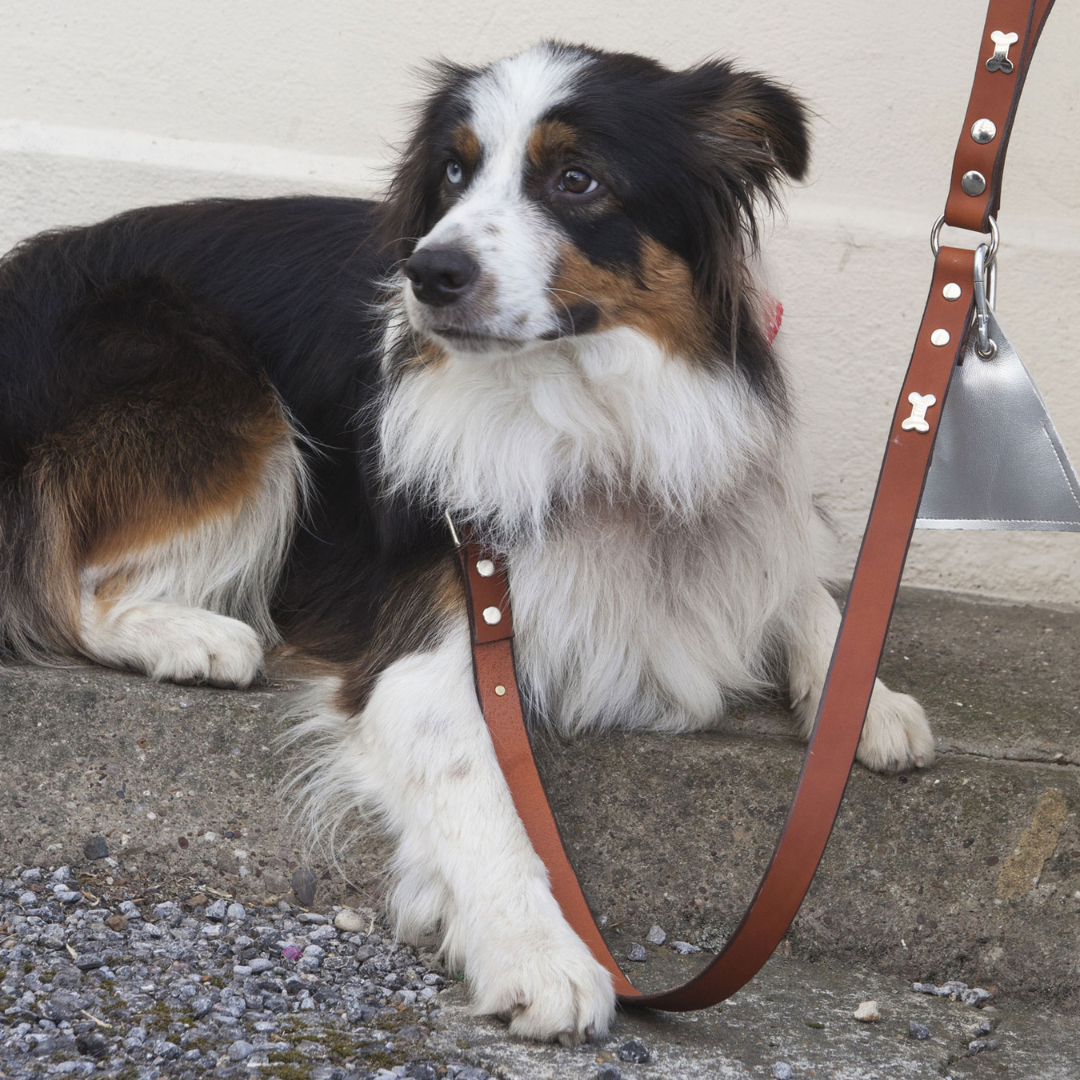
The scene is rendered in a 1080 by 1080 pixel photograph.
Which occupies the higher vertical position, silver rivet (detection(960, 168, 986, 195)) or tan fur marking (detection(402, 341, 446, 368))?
silver rivet (detection(960, 168, 986, 195))

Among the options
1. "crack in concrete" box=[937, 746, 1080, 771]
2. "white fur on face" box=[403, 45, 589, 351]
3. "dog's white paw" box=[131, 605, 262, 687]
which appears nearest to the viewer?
"white fur on face" box=[403, 45, 589, 351]

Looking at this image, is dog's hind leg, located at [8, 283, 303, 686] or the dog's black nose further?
dog's hind leg, located at [8, 283, 303, 686]

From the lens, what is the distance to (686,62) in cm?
361

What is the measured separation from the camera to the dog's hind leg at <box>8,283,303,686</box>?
9.01 ft

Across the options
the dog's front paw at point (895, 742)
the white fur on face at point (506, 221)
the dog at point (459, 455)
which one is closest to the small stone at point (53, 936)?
the dog at point (459, 455)

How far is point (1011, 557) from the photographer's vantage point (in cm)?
379

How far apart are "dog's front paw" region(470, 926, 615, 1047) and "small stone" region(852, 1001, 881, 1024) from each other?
1.41ft

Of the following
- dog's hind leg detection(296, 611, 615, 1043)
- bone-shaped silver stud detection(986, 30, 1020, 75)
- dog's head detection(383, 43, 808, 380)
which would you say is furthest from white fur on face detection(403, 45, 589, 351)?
bone-shaped silver stud detection(986, 30, 1020, 75)

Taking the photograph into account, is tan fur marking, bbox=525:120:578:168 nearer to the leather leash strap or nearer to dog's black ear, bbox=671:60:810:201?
dog's black ear, bbox=671:60:810:201

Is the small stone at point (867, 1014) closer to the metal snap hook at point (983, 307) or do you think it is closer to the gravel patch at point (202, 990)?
the gravel patch at point (202, 990)

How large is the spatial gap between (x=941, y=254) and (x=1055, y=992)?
1.33 metres

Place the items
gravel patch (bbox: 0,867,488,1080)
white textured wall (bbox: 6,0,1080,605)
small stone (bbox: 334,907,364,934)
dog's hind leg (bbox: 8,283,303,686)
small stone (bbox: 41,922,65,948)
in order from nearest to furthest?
gravel patch (bbox: 0,867,488,1080), small stone (bbox: 41,922,65,948), small stone (bbox: 334,907,364,934), dog's hind leg (bbox: 8,283,303,686), white textured wall (bbox: 6,0,1080,605)

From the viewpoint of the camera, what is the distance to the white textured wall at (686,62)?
3584 mm

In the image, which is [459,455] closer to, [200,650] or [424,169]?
[424,169]
